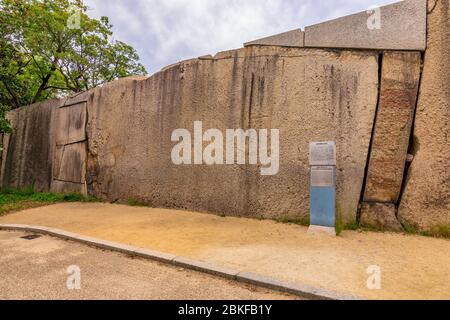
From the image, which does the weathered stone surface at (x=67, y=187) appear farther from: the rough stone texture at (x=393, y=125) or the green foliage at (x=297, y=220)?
the rough stone texture at (x=393, y=125)

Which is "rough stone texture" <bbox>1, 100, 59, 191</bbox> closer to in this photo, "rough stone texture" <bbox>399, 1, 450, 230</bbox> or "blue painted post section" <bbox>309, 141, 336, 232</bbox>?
"blue painted post section" <bbox>309, 141, 336, 232</bbox>

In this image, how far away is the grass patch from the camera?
8.15 metres

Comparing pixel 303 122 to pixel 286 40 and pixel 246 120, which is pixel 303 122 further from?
pixel 286 40

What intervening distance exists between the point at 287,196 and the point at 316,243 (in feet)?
5.12

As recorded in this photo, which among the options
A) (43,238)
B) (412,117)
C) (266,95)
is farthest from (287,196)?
(43,238)

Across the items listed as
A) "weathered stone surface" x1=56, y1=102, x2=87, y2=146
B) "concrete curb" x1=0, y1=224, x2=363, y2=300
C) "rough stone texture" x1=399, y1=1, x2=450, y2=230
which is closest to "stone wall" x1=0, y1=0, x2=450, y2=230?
"rough stone texture" x1=399, y1=1, x2=450, y2=230

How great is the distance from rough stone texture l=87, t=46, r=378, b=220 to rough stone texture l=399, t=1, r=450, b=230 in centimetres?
82

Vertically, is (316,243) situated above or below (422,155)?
below

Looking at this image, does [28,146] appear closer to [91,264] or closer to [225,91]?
[225,91]

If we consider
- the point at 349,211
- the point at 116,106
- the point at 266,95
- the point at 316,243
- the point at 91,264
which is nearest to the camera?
the point at 91,264

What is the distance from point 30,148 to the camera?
11.2m

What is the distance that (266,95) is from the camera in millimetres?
6195

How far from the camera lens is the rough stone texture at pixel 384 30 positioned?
4961mm

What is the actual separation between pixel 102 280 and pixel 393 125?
5.30 meters
